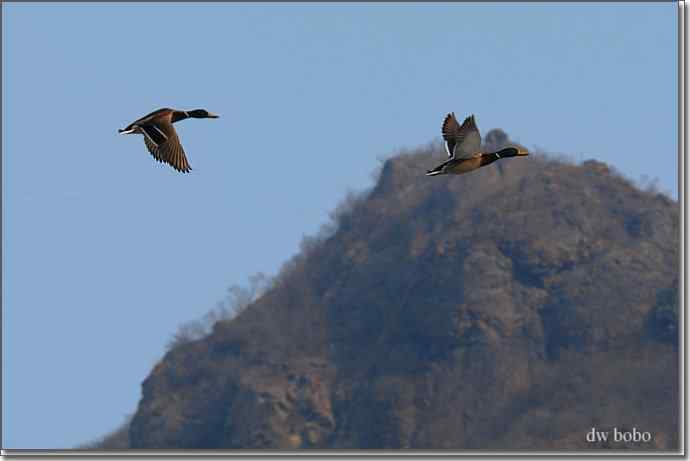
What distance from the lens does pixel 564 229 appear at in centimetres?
16575

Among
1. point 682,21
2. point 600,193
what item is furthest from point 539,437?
point 682,21

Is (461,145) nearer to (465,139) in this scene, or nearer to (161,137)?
(465,139)

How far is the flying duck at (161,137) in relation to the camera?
39938mm

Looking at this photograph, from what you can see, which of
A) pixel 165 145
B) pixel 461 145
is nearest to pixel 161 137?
pixel 165 145

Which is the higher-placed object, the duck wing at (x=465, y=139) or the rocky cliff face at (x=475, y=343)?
the rocky cliff face at (x=475, y=343)

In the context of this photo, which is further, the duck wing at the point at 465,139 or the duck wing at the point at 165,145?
the duck wing at the point at 465,139

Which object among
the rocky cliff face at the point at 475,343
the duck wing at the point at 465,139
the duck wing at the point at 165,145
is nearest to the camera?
the duck wing at the point at 165,145

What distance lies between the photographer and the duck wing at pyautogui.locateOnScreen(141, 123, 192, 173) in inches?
1571

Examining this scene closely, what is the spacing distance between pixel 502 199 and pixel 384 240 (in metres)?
15.9

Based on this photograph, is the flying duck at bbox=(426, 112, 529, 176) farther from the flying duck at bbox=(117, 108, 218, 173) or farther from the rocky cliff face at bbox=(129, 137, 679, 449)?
the rocky cliff face at bbox=(129, 137, 679, 449)

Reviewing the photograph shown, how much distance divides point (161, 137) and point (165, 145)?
0.79ft

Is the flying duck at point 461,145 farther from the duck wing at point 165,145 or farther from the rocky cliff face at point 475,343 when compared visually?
the rocky cliff face at point 475,343

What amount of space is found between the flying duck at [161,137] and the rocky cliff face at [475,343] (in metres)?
104

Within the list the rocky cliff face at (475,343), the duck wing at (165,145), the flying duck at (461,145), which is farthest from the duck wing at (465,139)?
the rocky cliff face at (475,343)
